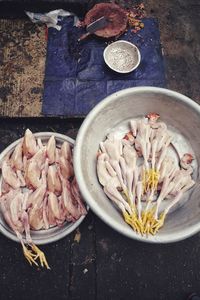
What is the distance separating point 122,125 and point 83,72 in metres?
0.95

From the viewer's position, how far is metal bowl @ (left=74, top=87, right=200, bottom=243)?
100 inches

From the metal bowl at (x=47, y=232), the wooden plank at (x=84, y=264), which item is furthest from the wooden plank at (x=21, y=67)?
the wooden plank at (x=84, y=264)

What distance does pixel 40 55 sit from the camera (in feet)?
12.8

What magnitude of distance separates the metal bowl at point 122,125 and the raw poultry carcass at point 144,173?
0.08 meters

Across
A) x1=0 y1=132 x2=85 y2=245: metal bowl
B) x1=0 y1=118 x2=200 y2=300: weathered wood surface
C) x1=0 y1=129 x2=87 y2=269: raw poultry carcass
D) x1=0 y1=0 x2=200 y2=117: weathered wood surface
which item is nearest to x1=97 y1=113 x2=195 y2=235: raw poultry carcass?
x1=0 y1=129 x2=87 y2=269: raw poultry carcass

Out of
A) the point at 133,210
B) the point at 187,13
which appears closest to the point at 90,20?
the point at 187,13

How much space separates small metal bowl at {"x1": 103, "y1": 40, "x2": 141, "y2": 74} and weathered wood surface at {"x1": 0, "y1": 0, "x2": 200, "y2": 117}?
1.57 feet

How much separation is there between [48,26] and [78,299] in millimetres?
3071

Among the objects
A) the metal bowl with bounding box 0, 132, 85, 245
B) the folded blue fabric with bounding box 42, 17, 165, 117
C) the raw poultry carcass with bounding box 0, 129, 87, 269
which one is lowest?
the metal bowl with bounding box 0, 132, 85, 245

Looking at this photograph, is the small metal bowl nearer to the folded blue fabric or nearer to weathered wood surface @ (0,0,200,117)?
the folded blue fabric

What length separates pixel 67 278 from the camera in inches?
128

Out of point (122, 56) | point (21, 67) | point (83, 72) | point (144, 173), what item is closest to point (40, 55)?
point (21, 67)

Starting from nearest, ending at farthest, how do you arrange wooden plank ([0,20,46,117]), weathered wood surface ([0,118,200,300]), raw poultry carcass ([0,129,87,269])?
raw poultry carcass ([0,129,87,269]), weathered wood surface ([0,118,200,300]), wooden plank ([0,20,46,117])

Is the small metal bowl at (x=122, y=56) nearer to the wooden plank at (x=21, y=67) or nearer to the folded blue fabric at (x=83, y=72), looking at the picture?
the folded blue fabric at (x=83, y=72)
